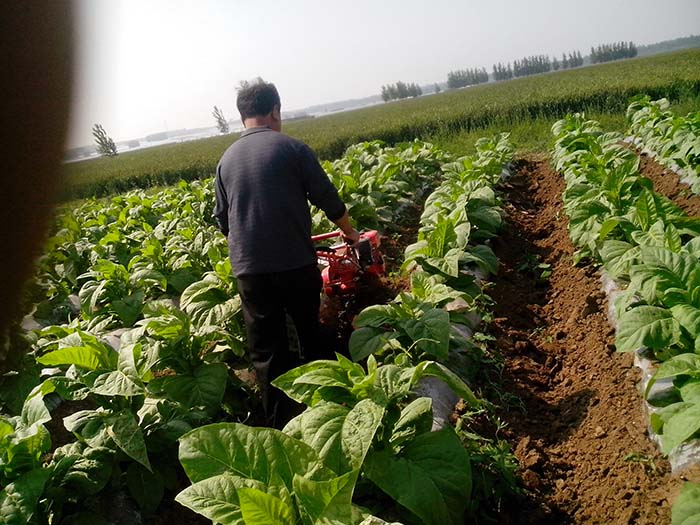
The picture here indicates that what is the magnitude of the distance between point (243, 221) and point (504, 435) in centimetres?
187

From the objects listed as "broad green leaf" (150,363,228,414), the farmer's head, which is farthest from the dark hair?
"broad green leaf" (150,363,228,414)

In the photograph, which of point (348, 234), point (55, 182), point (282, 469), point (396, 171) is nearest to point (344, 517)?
point (282, 469)

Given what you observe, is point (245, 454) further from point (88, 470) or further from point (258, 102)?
point (258, 102)

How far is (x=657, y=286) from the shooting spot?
2258 mm

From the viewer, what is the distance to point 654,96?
17922mm

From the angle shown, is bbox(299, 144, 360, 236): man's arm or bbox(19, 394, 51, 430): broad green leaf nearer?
bbox(19, 394, 51, 430): broad green leaf

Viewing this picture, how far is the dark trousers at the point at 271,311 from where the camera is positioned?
2957mm

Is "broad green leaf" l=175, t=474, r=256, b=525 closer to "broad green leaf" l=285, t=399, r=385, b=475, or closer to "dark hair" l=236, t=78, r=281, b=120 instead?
"broad green leaf" l=285, t=399, r=385, b=475

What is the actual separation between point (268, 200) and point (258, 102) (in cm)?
65

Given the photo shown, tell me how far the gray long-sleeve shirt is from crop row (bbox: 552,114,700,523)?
70.3 inches

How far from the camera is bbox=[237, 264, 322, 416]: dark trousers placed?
2957 mm

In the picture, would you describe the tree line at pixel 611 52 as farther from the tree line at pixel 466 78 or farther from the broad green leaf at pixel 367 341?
the broad green leaf at pixel 367 341

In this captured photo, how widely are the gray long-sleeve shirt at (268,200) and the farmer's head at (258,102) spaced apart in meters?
0.11

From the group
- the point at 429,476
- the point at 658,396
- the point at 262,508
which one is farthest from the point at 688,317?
the point at 262,508
